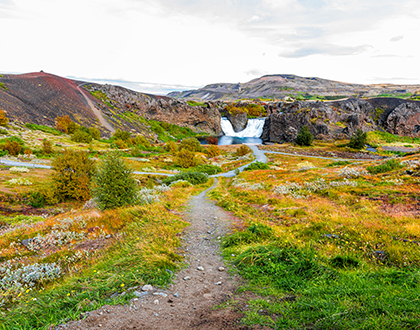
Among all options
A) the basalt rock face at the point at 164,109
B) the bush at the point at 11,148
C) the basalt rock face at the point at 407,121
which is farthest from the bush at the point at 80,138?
the basalt rock face at the point at 407,121

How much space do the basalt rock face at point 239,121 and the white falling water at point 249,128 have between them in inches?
86.8

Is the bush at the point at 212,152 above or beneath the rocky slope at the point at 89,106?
beneath

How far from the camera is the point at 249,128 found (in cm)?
14175

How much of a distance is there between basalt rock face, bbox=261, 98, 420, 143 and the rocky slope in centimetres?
4540

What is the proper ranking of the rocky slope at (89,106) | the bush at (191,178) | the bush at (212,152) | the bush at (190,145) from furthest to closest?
the rocky slope at (89,106)
the bush at (212,152)
the bush at (190,145)
the bush at (191,178)

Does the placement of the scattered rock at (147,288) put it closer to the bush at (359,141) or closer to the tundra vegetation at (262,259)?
the tundra vegetation at (262,259)

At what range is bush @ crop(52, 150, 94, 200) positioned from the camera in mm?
21047

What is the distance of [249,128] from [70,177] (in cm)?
13010

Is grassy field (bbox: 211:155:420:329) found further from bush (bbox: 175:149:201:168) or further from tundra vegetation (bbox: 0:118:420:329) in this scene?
bush (bbox: 175:149:201:168)

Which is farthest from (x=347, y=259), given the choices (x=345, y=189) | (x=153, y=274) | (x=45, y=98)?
(x=45, y=98)

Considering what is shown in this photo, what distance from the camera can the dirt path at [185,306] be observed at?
3301 mm

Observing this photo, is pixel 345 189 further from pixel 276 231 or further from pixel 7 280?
pixel 7 280

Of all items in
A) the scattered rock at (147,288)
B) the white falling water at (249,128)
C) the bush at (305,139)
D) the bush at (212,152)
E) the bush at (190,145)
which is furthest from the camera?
the white falling water at (249,128)

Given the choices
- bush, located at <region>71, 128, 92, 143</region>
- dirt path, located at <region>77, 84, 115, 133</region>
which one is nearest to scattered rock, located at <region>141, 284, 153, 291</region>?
bush, located at <region>71, 128, 92, 143</region>
